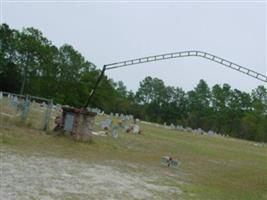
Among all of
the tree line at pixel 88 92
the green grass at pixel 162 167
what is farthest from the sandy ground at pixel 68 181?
the tree line at pixel 88 92

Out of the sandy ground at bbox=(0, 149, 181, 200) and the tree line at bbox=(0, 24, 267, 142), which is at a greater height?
the tree line at bbox=(0, 24, 267, 142)

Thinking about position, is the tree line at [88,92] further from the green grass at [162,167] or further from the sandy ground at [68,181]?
the sandy ground at [68,181]

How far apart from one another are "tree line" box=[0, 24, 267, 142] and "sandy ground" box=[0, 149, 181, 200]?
72945 millimetres

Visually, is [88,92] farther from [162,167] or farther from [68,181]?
[68,181]

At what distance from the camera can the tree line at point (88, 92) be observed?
90.7m

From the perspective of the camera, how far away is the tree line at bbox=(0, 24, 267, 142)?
90688mm

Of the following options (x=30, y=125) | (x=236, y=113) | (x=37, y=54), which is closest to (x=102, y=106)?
(x=37, y=54)

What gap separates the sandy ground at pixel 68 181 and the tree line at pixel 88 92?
72945 mm

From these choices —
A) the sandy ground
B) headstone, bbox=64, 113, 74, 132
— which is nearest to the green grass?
headstone, bbox=64, 113, 74, 132

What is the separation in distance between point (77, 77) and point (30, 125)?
7128 centimetres

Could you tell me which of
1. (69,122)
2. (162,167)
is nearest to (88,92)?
(69,122)

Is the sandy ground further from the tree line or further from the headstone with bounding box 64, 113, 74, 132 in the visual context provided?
the tree line

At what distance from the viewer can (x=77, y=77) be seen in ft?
311

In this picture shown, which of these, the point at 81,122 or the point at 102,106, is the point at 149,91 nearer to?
the point at 102,106
